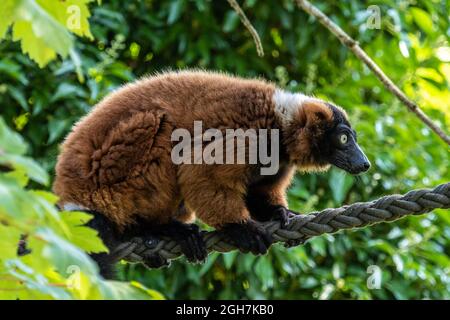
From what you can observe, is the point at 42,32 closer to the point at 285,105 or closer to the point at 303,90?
the point at 285,105

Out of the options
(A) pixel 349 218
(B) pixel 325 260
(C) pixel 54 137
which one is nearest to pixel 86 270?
(A) pixel 349 218

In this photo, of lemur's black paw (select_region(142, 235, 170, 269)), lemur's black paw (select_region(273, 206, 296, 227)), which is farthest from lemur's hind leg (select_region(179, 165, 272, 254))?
lemur's black paw (select_region(142, 235, 170, 269))

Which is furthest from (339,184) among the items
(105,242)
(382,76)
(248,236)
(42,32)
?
(42,32)

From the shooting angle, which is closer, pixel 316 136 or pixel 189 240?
pixel 189 240

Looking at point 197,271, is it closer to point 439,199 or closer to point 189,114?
point 189,114

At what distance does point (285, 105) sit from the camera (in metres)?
5.93

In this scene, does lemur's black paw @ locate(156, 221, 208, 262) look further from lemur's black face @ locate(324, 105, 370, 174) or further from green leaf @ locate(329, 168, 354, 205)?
green leaf @ locate(329, 168, 354, 205)

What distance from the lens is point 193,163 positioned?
212 inches

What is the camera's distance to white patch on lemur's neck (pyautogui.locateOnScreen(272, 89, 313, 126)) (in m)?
5.85

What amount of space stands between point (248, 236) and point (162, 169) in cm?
75

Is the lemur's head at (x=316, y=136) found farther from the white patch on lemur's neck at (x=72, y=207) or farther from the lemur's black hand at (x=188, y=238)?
the white patch on lemur's neck at (x=72, y=207)

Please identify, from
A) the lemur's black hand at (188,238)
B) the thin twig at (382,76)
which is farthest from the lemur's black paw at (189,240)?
the thin twig at (382,76)

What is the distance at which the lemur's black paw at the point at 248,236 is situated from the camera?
534 centimetres

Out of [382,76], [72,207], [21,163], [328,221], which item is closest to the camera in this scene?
[21,163]
